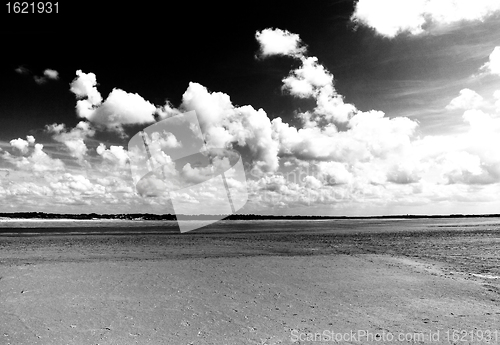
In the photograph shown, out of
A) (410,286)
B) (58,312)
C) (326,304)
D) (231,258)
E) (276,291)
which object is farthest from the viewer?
(231,258)

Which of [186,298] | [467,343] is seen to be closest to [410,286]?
[467,343]

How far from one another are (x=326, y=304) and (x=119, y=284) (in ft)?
25.1

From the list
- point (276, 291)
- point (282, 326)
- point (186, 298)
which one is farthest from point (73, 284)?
point (282, 326)

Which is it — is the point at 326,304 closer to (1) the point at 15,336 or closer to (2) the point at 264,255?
(1) the point at 15,336

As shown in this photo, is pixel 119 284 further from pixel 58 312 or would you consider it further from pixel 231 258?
pixel 231 258

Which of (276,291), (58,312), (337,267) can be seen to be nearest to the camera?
(58,312)

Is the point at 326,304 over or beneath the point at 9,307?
beneath

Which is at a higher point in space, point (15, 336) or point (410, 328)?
point (15, 336)

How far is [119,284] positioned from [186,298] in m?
3.40

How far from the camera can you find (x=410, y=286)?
12.9 metres

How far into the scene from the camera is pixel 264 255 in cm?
2148

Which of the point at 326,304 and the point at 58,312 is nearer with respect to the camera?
the point at 58,312

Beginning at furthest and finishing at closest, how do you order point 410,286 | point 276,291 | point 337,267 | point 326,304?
point 337,267 < point 410,286 < point 276,291 < point 326,304

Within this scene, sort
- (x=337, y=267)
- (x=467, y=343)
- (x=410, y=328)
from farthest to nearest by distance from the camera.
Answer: (x=337, y=267) → (x=410, y=328) → (x=467, y=343)
